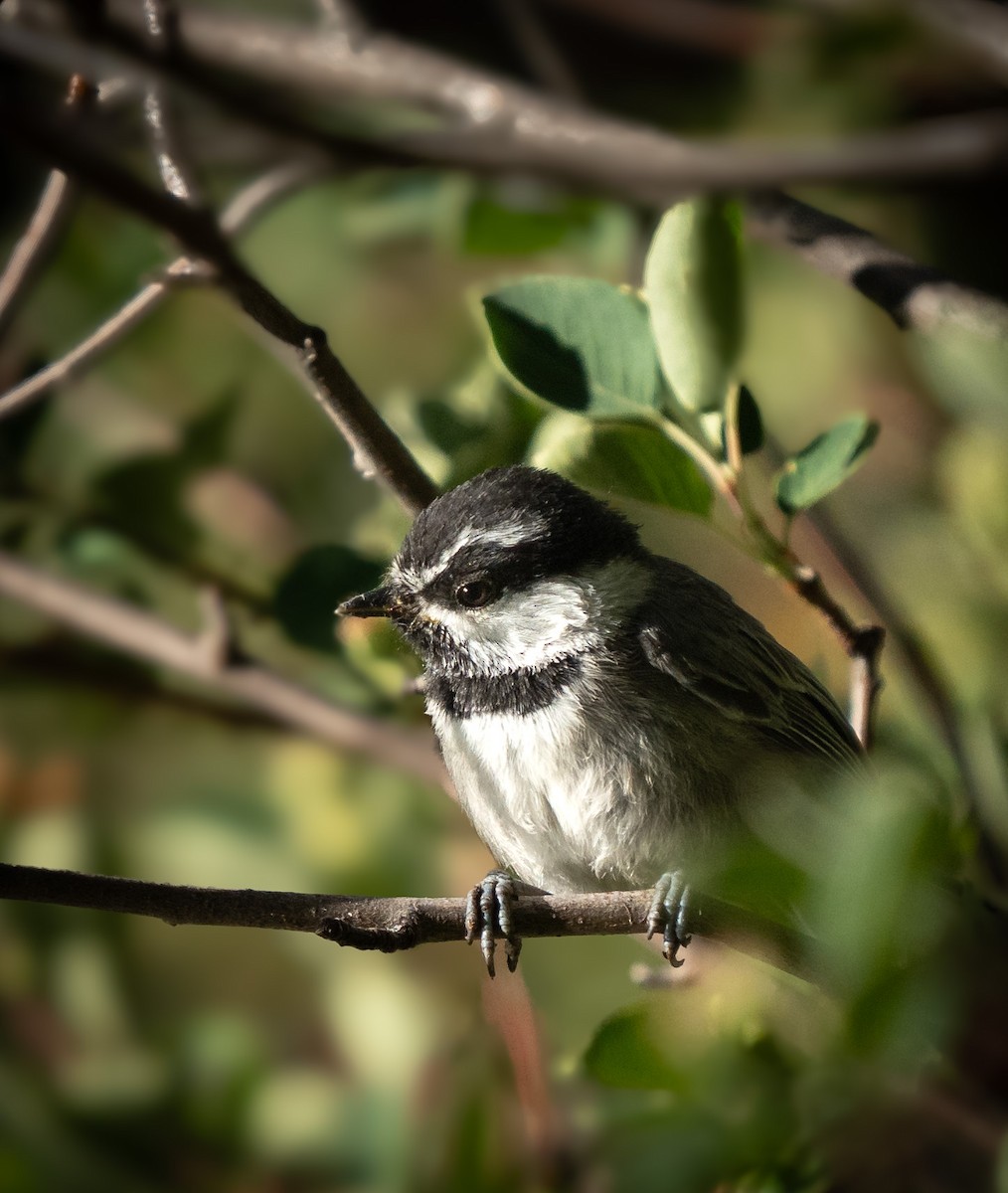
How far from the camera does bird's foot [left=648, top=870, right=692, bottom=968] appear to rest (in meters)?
2.01

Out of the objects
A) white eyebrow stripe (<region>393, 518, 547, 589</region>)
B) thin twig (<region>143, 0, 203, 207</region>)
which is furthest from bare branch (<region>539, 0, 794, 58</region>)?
thin twig (<region>143, 0, 203, 207</region>)

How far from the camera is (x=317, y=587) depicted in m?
2.63

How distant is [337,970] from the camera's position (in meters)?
2.80

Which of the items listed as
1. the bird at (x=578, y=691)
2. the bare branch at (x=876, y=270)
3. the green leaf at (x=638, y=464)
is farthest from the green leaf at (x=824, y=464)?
the bird at (x=578, y=691)

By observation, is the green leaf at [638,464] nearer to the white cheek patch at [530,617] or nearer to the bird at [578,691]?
the bird at [578,691]

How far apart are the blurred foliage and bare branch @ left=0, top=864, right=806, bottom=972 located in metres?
0.09

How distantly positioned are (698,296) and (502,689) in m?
0.99

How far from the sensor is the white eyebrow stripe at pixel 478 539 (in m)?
2.52

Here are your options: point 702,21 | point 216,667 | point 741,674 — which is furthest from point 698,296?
point 702,21

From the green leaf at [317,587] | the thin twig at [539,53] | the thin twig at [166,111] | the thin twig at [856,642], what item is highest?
the thin twig at [539,53]

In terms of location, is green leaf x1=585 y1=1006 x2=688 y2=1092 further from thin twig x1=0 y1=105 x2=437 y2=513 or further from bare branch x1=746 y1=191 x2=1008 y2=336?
bare branch x1=746 y1=191 x2=1008 y2=336

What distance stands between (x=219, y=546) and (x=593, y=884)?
112 centimetres

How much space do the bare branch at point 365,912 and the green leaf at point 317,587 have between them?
86cm

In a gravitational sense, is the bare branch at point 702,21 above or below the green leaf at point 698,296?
above
